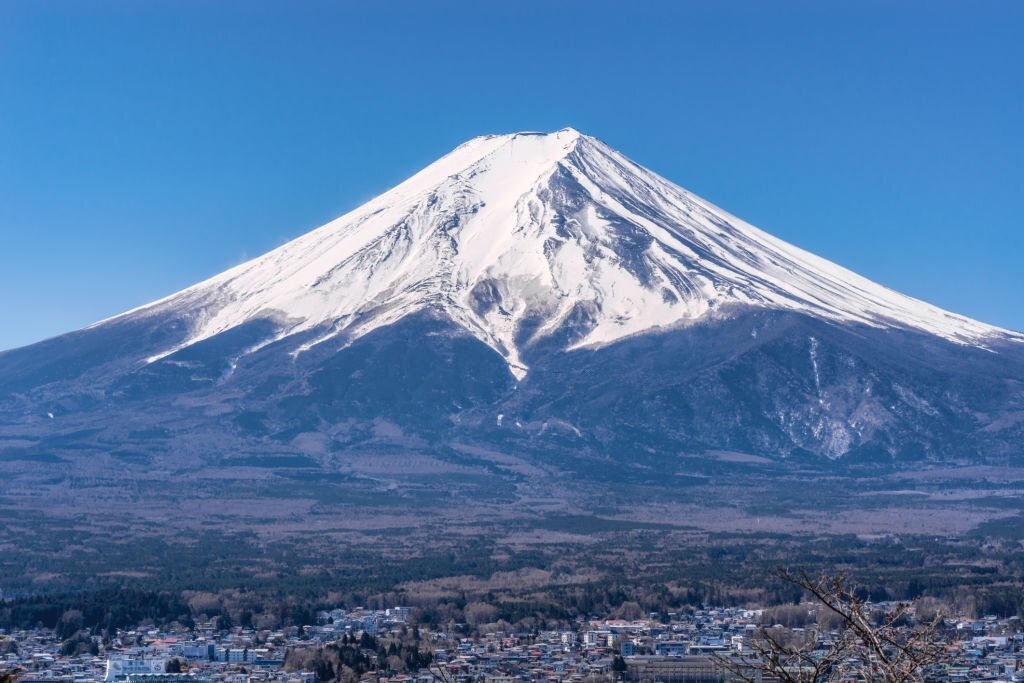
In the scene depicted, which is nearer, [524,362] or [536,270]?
[524,362]

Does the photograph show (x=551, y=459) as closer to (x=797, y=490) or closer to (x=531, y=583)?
(x=797, y=490)

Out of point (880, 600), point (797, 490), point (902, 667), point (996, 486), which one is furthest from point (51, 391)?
point (902, 667)

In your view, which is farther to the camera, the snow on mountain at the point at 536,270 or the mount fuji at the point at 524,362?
the snow on mountain at the point at 536,270

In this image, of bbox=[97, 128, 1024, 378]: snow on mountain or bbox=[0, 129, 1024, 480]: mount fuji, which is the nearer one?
bbox=[0, 129, 1024, 480]: mount fuji

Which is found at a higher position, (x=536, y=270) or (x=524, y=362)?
(x=536, y=270)
